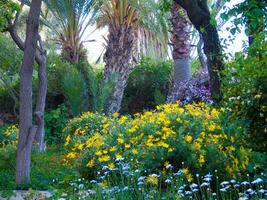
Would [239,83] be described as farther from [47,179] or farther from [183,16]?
[183,16]

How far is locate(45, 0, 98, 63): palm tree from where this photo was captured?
1855cm

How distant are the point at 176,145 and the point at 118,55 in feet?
39.7

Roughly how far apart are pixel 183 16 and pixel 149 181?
1216 cm

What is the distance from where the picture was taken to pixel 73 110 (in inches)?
698

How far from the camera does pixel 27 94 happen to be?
8.34 meters

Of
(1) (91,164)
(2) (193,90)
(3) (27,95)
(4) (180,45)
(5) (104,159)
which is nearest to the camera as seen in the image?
(5) (104,159)

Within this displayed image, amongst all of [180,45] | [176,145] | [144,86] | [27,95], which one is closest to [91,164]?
[176,145]

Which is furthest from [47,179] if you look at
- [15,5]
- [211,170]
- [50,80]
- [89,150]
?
[50,80]

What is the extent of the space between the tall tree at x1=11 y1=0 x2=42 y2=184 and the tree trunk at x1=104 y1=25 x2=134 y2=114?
977 centimetres

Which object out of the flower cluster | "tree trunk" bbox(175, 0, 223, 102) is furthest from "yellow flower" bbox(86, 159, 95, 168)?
the flower cluster

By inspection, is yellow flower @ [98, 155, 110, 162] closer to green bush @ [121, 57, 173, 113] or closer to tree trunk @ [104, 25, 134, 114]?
tree trunk @ [104, 25, 134, 114]

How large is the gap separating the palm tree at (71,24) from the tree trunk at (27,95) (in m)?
10.3

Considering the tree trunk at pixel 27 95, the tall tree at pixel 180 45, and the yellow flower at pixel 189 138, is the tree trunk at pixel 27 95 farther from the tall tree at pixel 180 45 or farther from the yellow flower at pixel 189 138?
the tall tree at pixel 180 45

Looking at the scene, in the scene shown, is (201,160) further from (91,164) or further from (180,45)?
(180,45)
